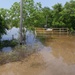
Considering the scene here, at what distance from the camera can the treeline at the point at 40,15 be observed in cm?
2069

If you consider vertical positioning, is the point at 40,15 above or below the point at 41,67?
above

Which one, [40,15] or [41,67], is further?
[40,15]

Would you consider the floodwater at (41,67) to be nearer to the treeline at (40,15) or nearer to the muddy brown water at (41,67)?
the muddy brown water at (41,67)

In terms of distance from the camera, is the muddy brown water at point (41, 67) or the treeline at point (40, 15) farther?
the treeline at point (40, 15)

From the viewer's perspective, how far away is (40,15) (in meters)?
22.0

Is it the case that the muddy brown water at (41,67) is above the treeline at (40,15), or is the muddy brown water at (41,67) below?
below

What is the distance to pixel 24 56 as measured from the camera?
11953 mm

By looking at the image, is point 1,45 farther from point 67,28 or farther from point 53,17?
point 53,17

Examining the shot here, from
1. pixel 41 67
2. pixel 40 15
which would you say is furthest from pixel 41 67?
pixel 40 15

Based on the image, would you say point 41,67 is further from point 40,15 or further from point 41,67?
point 40,15

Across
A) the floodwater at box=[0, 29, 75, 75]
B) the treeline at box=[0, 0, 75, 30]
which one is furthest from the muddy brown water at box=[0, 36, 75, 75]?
the treeline at box=[0, 0, 75, 30]

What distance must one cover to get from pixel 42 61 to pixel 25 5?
11.0 m

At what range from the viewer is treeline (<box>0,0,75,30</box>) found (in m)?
20.7

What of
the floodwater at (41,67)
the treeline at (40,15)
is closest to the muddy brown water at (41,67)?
the floodwater at (41,67)
